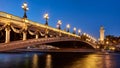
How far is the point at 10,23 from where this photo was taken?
47656 millimetres

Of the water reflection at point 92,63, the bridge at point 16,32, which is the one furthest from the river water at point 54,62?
the bridge at point 16,32

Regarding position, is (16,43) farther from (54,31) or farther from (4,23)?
(54,31)

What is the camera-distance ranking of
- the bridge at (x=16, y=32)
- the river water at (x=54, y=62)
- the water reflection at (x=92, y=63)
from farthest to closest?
1. the water reflection at (x=92, y=63)
2. the river water at (x=54, y=62)
3. the bridge at (x=16, y=32)

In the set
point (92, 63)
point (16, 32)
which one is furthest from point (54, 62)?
point (16, 32)

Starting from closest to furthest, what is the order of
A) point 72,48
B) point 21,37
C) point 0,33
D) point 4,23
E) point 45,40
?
point 4,23
point 0,33
point 21,37
point 45,40
point 72,48

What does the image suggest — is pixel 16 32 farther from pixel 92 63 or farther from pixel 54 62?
pixel 92 63

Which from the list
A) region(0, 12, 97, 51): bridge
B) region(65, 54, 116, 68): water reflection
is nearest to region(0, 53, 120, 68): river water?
region(65, 54, 116, 68): water reflection

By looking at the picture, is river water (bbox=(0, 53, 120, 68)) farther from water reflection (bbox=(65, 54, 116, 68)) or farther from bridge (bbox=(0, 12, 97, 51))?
bridge (bbox=(0, 12, 97, 51))

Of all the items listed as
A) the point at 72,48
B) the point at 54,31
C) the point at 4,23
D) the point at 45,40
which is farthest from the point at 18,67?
the point at 72,48

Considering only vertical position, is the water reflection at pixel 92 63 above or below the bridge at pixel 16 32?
below

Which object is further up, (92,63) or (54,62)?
(54,62)

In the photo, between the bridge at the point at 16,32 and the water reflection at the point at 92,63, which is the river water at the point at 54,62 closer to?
the water reflection at the point at 92,63

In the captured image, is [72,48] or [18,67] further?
[72,48]

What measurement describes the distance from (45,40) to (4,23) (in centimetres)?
1672
